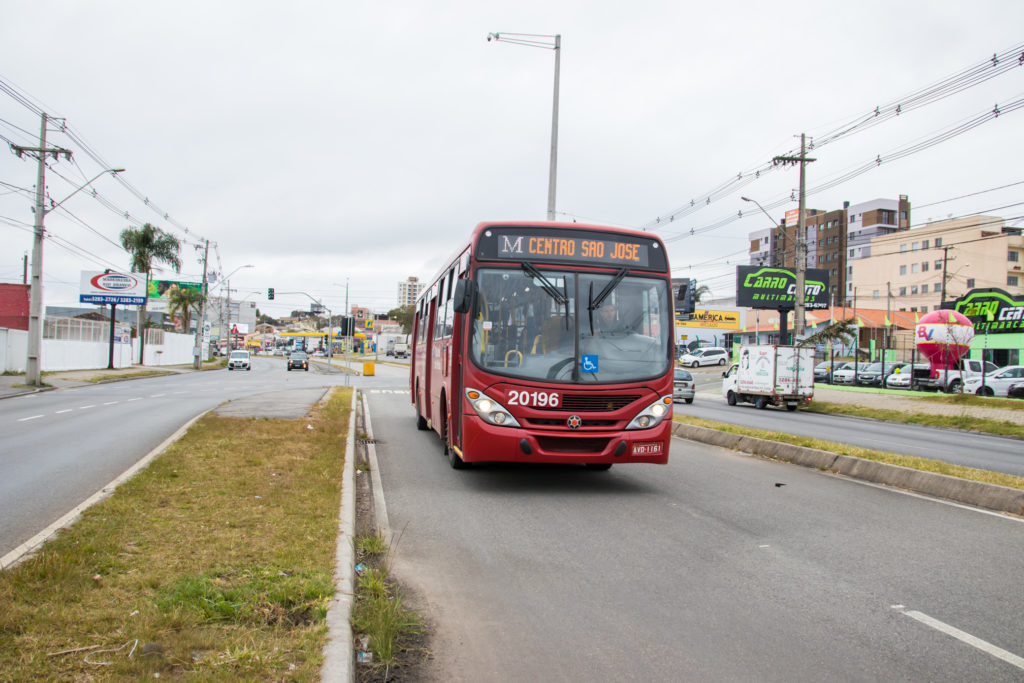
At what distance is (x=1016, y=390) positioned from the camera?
111 ft

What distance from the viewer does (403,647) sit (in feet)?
14.2

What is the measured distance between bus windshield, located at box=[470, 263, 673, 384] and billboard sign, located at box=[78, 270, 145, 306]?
2033 inches

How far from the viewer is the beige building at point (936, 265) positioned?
7331 cm

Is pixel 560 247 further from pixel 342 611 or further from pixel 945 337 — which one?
pixel 945 337

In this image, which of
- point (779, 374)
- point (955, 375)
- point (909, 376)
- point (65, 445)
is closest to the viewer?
point (65, 445)

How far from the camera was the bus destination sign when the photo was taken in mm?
9273

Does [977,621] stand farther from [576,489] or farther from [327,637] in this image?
[576,489]

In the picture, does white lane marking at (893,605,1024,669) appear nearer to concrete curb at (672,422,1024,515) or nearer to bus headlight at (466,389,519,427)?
concrete curb at (672,422,1024,515)

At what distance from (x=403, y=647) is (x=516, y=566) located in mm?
1810

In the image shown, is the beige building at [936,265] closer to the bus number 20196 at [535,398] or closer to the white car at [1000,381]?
the white car at [1000,381]

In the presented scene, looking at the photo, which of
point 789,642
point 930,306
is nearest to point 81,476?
point 789,642

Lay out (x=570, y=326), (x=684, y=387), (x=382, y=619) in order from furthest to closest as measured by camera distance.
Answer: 1. (x=684, y=387)
2. (x=570, y=326)
3. (x=382, y=619)

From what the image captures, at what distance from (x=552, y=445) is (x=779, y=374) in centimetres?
2379

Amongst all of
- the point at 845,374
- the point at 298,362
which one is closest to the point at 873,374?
the point at 845,374
